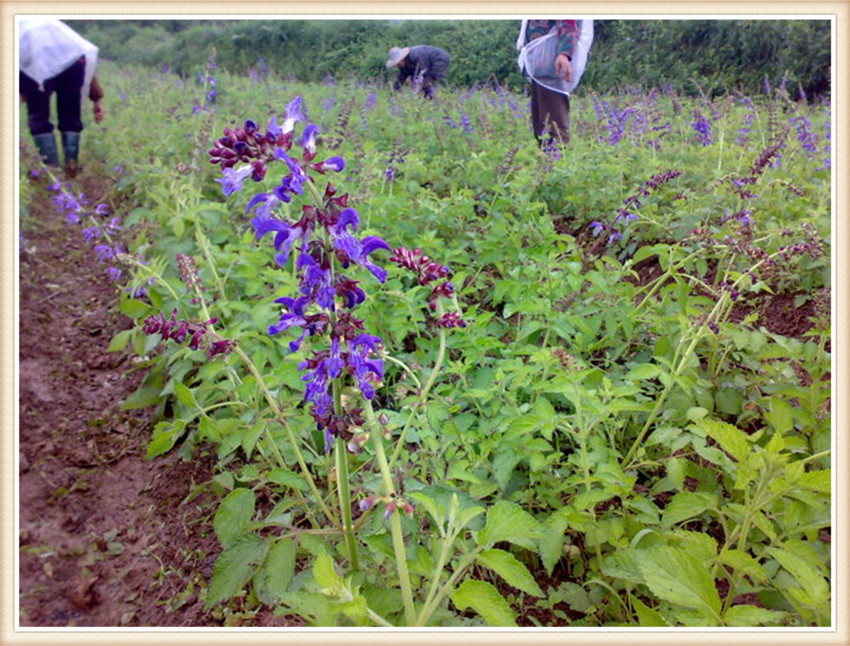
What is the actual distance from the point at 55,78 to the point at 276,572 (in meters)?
3.37

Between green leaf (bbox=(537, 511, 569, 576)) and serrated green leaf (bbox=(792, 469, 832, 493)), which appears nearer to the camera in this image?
serrated green leaf (bbox=(792, 469, 832, 493))

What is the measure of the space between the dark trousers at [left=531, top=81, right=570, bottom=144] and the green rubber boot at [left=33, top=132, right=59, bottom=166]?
404cm

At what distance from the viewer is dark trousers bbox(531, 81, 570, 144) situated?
454 cm

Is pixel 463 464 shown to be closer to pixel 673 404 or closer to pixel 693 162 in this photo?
pixel 673 404

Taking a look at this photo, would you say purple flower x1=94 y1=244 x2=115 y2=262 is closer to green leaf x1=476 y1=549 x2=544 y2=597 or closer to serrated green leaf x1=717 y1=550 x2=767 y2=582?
green leaf x1=476 y1=549 x2=544 y2=597

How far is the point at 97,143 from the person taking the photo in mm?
7449

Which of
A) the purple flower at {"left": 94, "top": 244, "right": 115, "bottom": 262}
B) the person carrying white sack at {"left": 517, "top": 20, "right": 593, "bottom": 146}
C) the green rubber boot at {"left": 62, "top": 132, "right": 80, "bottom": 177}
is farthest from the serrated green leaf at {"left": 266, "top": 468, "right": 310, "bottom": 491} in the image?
the green rubber boot at {"left": 62, "top": 132, "right": 80, "bottom": 177}

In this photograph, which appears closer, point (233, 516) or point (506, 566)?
point (506, 566)

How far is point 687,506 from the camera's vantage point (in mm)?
1752

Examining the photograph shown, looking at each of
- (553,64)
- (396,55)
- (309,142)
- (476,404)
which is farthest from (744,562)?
(396,55)

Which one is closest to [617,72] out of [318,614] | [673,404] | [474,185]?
[474,185]

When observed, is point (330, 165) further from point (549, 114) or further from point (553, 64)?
point (549, 114)

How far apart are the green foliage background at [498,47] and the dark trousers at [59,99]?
1.18 ft
